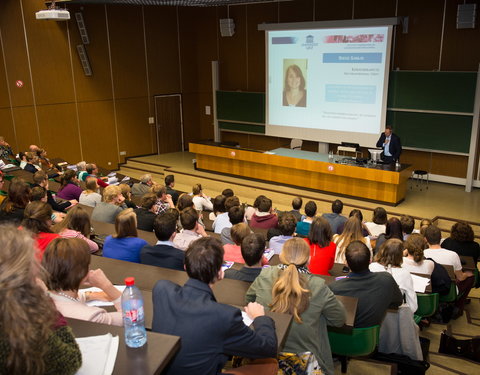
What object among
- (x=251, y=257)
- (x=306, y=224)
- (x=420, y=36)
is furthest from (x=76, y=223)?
(x=420, y=36)

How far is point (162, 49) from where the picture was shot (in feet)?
41.7

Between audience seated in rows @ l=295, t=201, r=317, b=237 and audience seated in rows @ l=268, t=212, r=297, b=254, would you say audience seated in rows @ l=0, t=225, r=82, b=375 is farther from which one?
audience seated in rows @ l=295, t=201, r=317, b=237

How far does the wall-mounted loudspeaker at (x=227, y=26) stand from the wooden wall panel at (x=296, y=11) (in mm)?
1491

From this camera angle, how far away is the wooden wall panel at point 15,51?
1012cm

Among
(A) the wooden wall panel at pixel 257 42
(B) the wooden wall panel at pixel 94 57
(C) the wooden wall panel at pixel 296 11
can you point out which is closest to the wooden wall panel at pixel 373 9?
(C) the wooden wall panel at pixel 296 11

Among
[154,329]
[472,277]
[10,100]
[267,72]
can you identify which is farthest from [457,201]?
[10,100]

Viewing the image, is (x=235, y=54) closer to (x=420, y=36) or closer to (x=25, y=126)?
(x=420, y=36)

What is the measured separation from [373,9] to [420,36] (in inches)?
49.0

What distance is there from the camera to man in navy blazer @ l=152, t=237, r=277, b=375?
74.0 inches

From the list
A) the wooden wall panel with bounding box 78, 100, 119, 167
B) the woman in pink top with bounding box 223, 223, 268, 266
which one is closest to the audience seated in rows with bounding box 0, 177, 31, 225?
the woman in pink top with bounding box 223, 223, 268, 266

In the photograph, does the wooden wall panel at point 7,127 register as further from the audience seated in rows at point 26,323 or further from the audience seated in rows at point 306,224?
the audience seated in rows at point 26,323

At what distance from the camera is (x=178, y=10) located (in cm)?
1279

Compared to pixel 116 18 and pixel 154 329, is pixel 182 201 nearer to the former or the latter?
pixel 154 329

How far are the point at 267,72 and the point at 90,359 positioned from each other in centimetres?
1050
